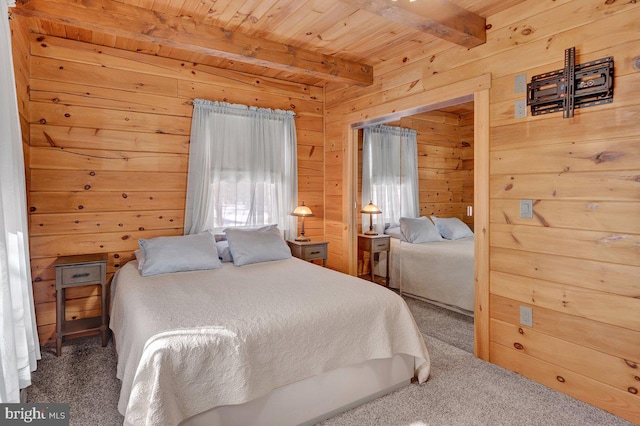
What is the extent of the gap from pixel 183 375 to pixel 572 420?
2.07 meters

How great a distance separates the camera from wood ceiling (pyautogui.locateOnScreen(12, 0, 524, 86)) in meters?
2.41

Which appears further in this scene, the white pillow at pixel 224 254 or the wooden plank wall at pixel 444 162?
the white pillow at pixel 224 254

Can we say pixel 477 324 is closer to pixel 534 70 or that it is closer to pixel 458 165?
pixel 458 165

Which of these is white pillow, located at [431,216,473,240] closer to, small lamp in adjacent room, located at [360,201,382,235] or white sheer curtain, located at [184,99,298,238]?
small lamp in adjacent room, located at [360,201,382,235]

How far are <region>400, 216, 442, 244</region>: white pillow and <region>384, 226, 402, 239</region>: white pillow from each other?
0.14 ft

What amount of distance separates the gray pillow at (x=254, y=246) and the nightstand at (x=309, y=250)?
1.28ft

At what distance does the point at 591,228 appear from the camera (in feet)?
7.02

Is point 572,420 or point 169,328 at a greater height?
point 169,328

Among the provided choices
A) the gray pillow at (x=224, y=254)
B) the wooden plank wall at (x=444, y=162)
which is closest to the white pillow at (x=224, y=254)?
the gray pillow at (x=224, y=254)

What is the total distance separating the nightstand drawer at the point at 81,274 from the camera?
110 inches

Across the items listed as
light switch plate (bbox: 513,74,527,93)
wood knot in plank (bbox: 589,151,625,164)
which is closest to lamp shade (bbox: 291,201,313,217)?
light switch plate (bbox: 513,74,527,93)

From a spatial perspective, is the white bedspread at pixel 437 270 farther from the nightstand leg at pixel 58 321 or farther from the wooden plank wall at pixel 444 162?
the nightstand leg at pixel 58 321

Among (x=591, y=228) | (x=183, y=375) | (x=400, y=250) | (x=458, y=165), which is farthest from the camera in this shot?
(x=400, y=250)

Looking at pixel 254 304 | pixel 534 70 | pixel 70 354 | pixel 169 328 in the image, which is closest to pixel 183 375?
pixel 169 328
